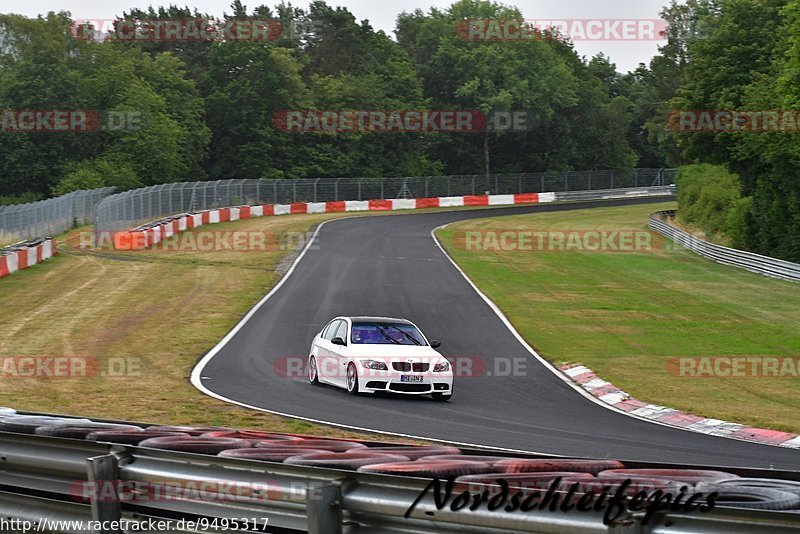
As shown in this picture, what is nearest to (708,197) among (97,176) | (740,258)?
(740,258)

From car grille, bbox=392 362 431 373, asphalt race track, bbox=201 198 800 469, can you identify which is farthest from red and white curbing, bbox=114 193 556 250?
car grille, bbox=392 362 431 373

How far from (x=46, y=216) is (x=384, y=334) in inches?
1296

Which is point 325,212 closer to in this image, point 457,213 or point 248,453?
point 457,213

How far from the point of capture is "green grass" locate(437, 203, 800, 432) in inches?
760

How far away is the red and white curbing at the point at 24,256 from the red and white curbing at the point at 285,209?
17.7ft

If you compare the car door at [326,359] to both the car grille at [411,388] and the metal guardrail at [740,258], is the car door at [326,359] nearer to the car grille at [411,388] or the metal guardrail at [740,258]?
the car grille at [411,388]

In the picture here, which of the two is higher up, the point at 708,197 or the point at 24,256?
the point at 708,197

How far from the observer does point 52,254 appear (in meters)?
41.1

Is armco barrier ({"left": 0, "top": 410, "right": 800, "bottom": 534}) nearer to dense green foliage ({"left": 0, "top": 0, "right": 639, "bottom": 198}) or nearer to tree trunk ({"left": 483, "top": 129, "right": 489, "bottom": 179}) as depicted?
dense green foliage ({"left": 0, "top": 0, "right": 639, "bottom": 198})

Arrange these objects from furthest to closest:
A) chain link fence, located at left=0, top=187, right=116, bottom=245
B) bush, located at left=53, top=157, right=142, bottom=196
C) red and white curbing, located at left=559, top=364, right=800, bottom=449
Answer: bush, located at left=53, top=157, right=142, bottom=196 → chain link fence, located at left=0, top=187, right=116, bottom=245 → red and white curbing, located at left=559, top=364, right=800, bottom=449

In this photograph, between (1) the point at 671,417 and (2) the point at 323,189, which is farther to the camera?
(2) the point at 323,189

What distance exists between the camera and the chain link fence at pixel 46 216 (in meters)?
42.6

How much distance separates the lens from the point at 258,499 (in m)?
5.21

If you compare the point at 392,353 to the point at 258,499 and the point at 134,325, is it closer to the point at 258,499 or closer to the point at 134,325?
the point at 134,325
